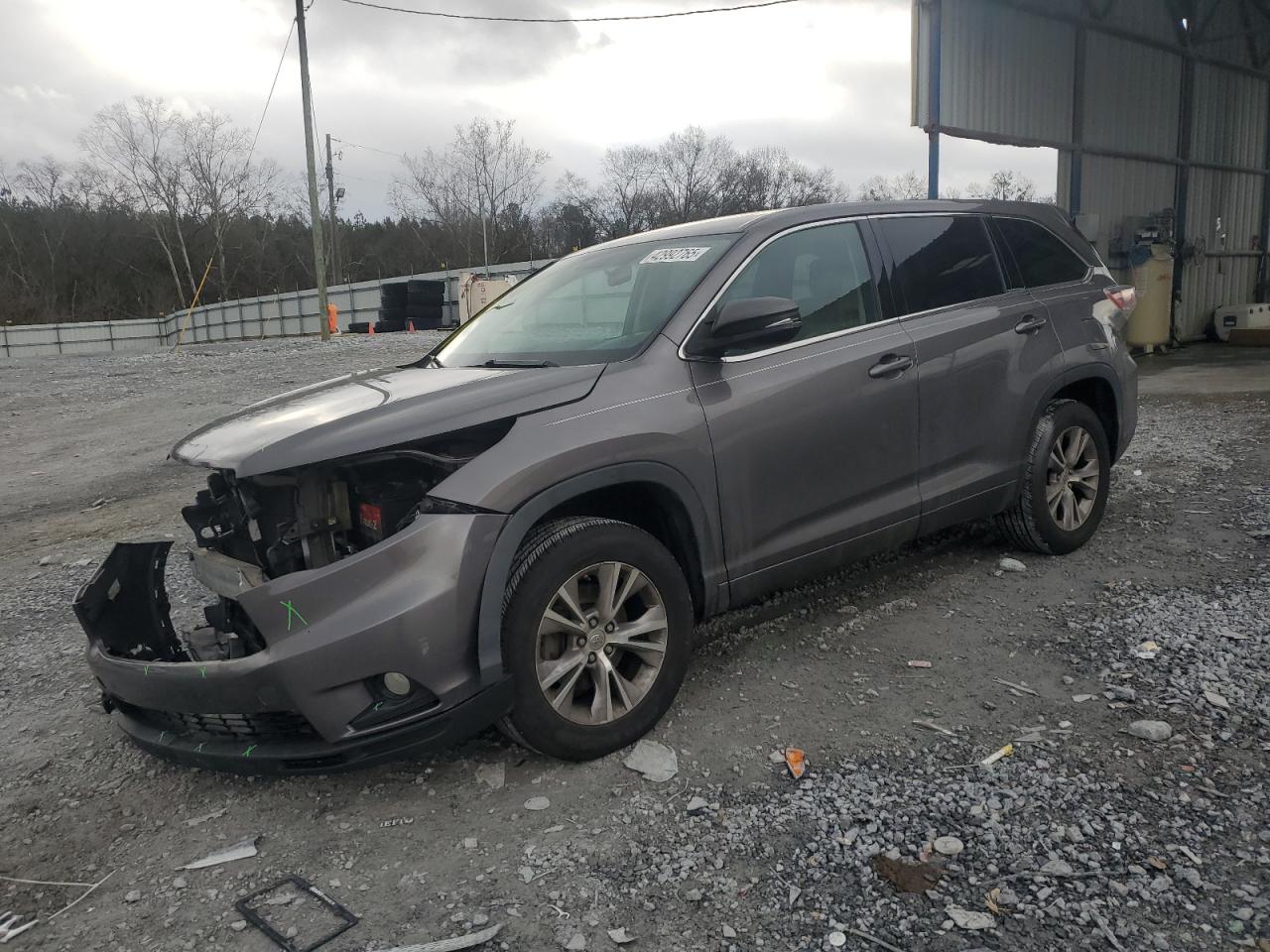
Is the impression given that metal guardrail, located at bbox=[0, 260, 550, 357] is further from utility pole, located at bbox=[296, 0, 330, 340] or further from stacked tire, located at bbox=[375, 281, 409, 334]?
utility pole, located at bbox=[296, 0, 330, 340]

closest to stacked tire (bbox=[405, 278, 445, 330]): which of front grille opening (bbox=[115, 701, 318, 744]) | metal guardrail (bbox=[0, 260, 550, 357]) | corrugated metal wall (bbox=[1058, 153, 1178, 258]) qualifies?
metal guardrail (bbox=[0, 260, 550, 357])

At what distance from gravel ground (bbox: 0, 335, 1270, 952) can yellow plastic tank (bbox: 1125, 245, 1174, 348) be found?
14015 millimetres

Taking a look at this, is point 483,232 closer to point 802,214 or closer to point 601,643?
point 802,214

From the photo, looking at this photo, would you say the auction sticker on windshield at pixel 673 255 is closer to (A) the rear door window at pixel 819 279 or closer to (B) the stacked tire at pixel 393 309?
(A) the rear door window at pixel 819 279

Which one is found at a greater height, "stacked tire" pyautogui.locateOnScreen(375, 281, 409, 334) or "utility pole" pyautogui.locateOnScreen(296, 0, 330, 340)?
"utility pole" pyautogui.locateOnScreen(296, 0, 330, 340)

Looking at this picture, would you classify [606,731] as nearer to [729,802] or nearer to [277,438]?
[729,802]

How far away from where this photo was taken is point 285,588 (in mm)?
2621

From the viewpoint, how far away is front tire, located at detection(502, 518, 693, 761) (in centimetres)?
287

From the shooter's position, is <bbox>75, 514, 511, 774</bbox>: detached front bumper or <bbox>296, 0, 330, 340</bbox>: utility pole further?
<bbox>296, 0, 330, 340</bbox>: utility pole

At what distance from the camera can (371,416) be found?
9.55ft

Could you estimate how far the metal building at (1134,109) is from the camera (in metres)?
13.0

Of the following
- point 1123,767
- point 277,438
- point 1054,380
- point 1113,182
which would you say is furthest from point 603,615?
point 1113,182

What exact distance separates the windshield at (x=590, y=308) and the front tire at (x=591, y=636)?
2.45ft

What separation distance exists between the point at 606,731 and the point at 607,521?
69 centimetres
